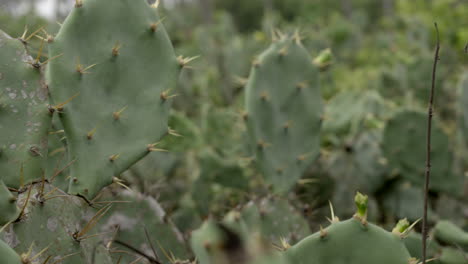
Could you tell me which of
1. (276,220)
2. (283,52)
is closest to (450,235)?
(276,220)

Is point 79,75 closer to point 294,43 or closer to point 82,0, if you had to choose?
point 82,0

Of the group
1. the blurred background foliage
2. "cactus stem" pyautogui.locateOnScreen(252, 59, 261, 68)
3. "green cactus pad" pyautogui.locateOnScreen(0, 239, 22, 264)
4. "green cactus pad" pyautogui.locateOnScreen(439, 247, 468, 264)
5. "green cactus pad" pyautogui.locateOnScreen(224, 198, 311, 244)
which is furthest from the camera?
the blurred background foliage

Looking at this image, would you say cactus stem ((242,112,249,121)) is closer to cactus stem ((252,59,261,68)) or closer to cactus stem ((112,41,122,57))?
cactus stem ((252,59,261,68))

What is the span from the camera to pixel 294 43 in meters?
2.23

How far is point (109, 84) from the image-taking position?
5.12 ft

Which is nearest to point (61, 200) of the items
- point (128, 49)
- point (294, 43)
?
point (128, 49)

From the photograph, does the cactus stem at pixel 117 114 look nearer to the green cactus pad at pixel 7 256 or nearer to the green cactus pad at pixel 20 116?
the green cactus pad at pixel 20 116

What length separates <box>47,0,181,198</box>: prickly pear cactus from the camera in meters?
1.49

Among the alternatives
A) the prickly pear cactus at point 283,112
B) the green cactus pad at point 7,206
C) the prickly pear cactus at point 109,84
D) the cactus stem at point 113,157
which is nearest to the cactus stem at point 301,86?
the prickly pear cactus at point 283,112

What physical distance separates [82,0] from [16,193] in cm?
53

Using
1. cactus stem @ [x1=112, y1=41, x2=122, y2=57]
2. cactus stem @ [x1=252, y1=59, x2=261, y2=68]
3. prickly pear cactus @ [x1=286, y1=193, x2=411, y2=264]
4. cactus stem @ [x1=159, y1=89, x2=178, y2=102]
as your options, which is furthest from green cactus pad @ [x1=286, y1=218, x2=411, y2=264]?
cactus stem @ [x1=252, y1=59, x2=261, y2=68]

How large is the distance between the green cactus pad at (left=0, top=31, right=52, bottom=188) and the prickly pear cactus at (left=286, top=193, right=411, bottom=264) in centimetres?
67

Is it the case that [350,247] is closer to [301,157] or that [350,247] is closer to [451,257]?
[451,257]

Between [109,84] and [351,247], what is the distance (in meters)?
0.77
